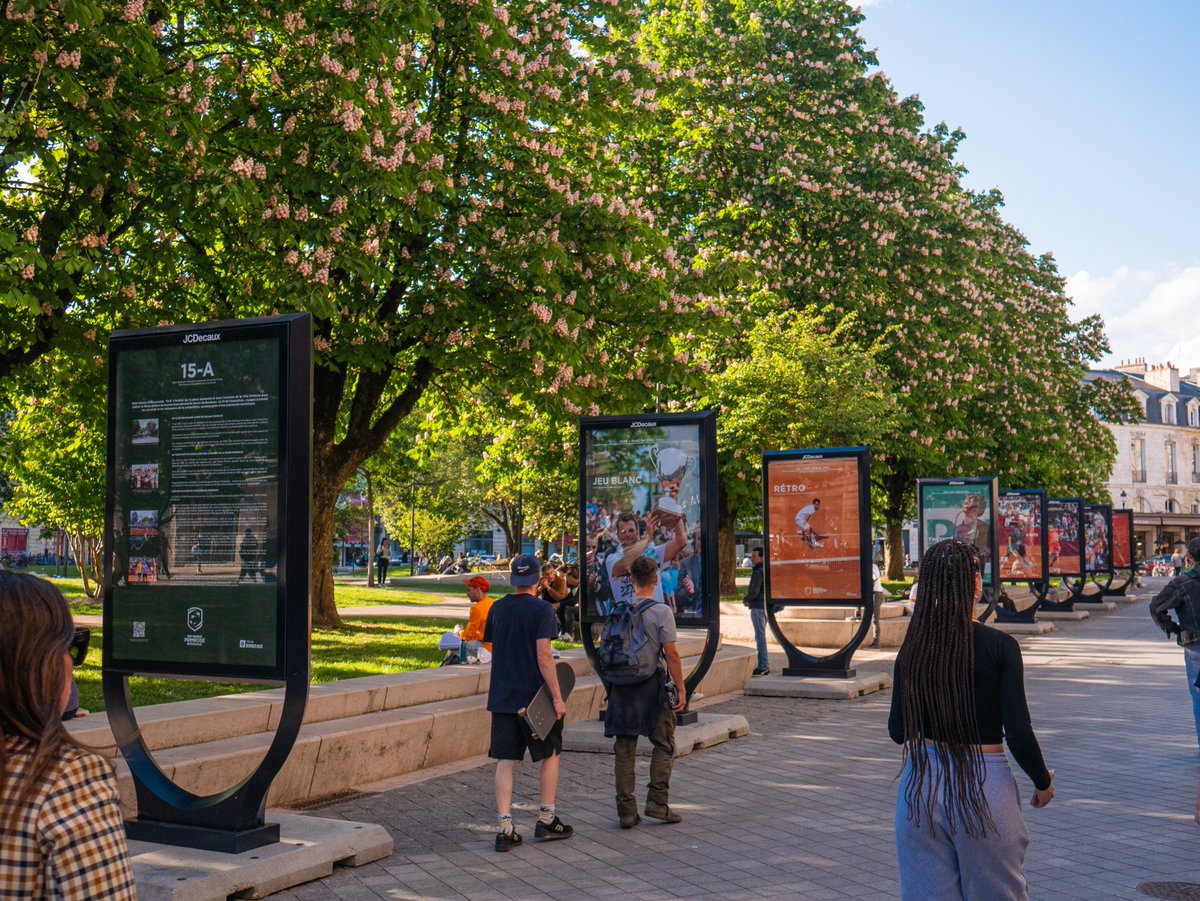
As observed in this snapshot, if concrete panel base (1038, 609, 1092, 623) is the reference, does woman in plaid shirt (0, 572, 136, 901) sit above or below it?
above

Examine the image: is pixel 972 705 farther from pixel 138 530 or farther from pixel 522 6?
pixel 522 6

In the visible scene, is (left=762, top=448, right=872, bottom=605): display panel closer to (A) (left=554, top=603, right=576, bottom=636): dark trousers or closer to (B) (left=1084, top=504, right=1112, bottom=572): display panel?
(A) (left=554, top=603, right=576, bottom=636): dark trousers

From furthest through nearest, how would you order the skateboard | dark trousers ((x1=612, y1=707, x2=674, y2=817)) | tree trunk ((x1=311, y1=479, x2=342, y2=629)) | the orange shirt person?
tree trunk ((x1=311, y1=479, x2=342, y2=629)), the orange shirt person, dark trousers ((x1=612, y1=707, x2=674, y2=817)), the skateboard

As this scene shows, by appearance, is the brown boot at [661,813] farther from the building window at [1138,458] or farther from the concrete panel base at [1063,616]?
the building window at [1138,458]

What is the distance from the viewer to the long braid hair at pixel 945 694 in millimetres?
4059

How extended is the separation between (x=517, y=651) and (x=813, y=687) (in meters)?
8.58

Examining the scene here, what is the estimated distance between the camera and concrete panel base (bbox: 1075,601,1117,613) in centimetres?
3775

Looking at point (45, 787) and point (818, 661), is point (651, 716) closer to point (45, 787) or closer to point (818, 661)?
point (45, 787)

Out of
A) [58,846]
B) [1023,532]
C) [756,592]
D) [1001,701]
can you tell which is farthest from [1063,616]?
[58,846]

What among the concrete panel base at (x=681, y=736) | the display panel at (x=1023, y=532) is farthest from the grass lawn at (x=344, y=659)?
the display panel at (x=1023, y=532)

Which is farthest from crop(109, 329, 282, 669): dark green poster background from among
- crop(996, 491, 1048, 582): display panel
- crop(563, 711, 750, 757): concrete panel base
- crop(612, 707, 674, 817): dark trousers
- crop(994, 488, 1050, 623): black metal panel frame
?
crop(996, 491, 1048, 582): display panel

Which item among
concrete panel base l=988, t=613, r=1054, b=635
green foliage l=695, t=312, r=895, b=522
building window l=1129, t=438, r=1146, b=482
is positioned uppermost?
building window l=1129, t=438, r=1146, b=482

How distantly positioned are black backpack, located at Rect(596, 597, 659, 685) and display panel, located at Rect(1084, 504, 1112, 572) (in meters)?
33.2

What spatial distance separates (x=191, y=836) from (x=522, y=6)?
46.3ft
